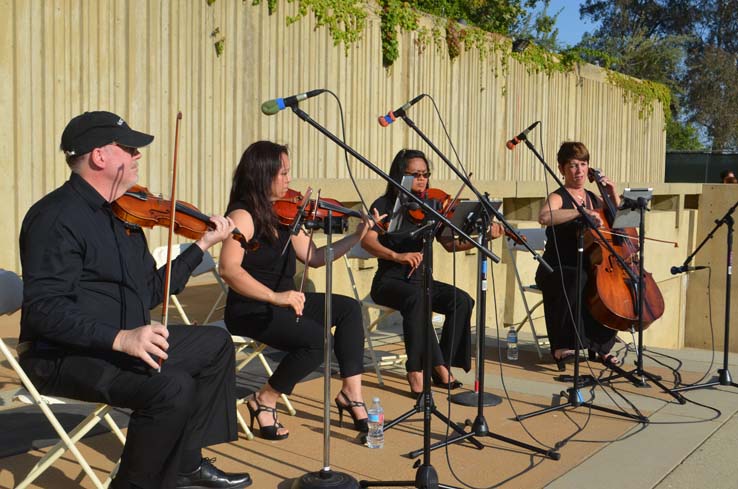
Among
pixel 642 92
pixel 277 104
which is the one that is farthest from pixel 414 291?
pixel 642 92

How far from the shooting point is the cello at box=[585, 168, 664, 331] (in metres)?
5.55

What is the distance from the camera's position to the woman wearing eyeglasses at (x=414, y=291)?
16.9ft

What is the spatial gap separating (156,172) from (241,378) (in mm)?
3866

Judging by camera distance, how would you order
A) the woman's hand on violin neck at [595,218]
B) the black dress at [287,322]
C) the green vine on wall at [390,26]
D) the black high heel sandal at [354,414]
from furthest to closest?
the green vine on wall at [390,26] → the woman's hand on violin neck at [595,218] → the black high heel sandal at [354,414] → the black dress at [287,322]

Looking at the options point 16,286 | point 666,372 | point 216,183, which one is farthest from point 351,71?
point 16,286

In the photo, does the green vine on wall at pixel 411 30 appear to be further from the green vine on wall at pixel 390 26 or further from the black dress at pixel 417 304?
the black dress at pixel 417 304

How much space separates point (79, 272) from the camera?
296cm

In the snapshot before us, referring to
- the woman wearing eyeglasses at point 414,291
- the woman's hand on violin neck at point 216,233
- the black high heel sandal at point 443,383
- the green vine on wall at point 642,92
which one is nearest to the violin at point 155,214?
the woman's hand on violin neck at point 216,233

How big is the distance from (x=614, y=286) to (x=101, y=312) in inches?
140

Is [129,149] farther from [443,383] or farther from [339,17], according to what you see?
[339,17]

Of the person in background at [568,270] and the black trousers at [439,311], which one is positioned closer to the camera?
the black trousers at [439,311]

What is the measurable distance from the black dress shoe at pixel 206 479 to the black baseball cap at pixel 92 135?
51.0 inches

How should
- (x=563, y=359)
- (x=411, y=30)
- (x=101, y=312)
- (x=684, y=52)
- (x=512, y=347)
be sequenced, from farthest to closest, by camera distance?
1. (x=684, y=52)
2. (x=411, y=30)
3. (x=512, y=347)
4. (x=563, y=359)
5. (x=101, y=312)

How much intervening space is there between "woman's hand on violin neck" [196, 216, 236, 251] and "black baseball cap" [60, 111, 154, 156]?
20.6 inches
